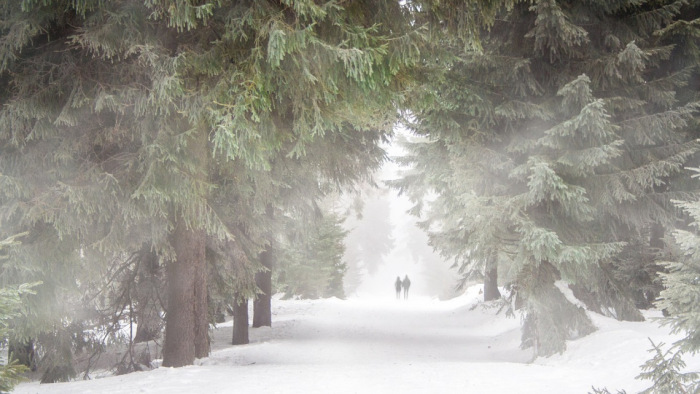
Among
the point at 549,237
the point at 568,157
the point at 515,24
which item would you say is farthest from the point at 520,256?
the point at 515,24

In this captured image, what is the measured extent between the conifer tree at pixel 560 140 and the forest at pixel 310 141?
43mm

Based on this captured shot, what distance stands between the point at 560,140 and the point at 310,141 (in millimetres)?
4625

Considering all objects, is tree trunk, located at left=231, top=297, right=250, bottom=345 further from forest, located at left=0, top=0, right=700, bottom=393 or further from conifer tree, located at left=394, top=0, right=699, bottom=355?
conifer tree, located at left=394, top=0, right=699, bottom=355

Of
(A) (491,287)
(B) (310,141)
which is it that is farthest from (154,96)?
(A) (491,287)

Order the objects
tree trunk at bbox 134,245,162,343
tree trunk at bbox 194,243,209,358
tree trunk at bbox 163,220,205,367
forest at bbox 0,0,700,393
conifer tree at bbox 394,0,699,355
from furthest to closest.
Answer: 1. tree trunk at bbox 134,245,162,343
2. tree trunk at bbox 194,243,209,358
3. conifer tree at bbox 394,0,699,355
4. tree trunk at bbox 163,220,205,367
5. forest at bbox 0,0,700,393

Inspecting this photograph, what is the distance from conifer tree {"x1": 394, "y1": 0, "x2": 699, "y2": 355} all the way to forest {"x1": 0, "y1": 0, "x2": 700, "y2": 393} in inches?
1.7

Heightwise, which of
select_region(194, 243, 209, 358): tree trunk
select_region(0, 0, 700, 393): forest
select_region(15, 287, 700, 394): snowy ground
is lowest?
select_region(15, 287, 700, 394): snowy ground

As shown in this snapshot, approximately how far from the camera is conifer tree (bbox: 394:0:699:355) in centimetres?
771

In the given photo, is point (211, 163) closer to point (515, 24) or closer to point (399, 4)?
point (399, 4)

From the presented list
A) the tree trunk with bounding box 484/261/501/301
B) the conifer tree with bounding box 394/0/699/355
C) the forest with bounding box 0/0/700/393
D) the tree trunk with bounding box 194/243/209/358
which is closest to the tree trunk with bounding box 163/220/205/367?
the forest with bounding box 0/0/700/393

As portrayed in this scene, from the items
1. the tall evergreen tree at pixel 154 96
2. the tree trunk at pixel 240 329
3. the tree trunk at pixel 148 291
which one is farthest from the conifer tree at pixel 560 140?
the tree trunk at pixel 148 291

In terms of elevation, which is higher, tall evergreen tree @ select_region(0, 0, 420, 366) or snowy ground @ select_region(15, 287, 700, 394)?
tall evergreen tree @ select_region(0, 0, 420, 366)

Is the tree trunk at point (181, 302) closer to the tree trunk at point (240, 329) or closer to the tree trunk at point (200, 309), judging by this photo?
the tree trunk at point (200, 309)

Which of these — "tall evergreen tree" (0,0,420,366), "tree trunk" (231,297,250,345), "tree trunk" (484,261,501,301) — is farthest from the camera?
"tree trunk" (484,261,501,301)
